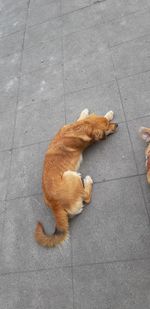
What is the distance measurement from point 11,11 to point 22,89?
150 inches

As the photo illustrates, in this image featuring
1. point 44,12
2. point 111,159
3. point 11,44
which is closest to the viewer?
point 111,159

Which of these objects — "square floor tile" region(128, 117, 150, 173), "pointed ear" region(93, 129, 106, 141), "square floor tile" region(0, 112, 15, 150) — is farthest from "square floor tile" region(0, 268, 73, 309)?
"square floor tile" region(0, 112, 15, 150)

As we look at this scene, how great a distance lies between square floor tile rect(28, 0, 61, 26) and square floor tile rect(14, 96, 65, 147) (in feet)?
10.2

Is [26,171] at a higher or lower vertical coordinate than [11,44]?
lower

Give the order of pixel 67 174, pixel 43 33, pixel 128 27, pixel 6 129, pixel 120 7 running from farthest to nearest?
pixel 43 33 < pixel 120 7 < pixel 128 27 < pixel 6 129 < pixel 67 174

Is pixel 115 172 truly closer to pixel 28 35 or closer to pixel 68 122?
pixel 68 122

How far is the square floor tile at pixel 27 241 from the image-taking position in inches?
156

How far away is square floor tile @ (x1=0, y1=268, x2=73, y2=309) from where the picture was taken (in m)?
3.69

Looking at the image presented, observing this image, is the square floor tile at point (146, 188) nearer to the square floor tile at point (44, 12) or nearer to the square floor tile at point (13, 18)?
the square floor tile at point (44, 12)

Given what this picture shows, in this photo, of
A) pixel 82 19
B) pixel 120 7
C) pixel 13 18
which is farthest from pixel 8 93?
pixel 13 18

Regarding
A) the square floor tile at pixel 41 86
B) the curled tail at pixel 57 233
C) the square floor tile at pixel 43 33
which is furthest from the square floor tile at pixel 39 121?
the square floor tile at pixel 43 33

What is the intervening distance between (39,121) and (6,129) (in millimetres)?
720

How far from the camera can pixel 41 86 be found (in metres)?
6.15

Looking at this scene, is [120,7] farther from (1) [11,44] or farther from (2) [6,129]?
(2) [6,129]
